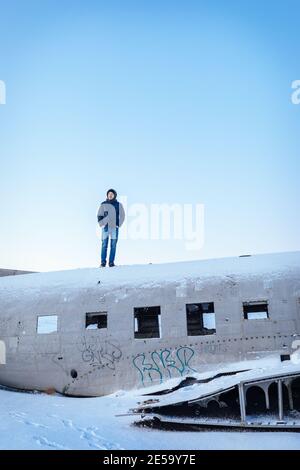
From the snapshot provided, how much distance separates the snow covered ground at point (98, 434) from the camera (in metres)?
8.28

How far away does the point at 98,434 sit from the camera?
8.93m

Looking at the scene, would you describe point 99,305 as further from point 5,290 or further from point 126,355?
point 5,290

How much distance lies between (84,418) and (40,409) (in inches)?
56.5

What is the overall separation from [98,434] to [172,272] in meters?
5.59

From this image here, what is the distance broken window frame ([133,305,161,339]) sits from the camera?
13.0 metres

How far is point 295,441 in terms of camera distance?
850 centimetres

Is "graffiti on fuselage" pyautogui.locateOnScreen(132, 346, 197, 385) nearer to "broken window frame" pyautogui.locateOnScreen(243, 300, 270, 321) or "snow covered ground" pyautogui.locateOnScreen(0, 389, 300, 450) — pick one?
"snow covered ground" pyautogui.locateOnScreen(0, 389, 300, 450)

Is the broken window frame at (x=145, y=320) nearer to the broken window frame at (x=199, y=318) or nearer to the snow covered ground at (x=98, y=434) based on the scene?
the broken window frame at (x=199, y=318)

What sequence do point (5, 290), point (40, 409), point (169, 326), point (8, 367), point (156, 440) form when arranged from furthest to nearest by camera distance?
point (5, 290) < point (8, 367) < point (169, 326) < point (40, 409) < point (156, 440)

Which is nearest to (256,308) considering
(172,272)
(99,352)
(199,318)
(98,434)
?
(199,318)

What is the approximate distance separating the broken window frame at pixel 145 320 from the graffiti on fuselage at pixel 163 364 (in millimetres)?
814

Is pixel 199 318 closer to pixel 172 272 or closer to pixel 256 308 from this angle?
pixel 172 272

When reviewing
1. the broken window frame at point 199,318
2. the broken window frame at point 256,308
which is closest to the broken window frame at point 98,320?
the broken window frame at point 199,318
